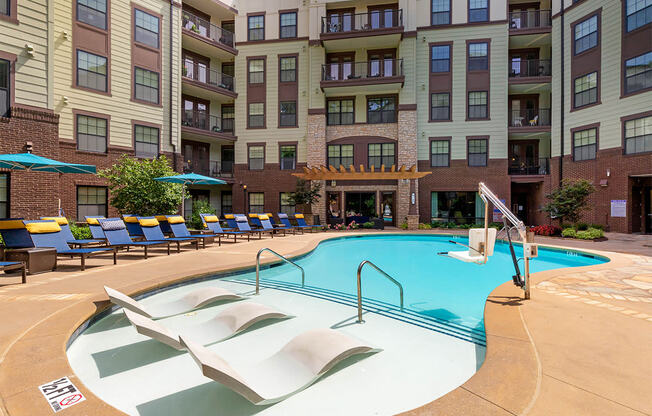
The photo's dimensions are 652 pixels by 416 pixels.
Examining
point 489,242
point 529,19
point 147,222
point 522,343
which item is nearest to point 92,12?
point 147,222

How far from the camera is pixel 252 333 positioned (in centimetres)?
422

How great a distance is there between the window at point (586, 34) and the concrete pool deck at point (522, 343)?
17.4 metres

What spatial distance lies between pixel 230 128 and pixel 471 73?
54.4 ft

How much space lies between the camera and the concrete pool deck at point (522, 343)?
2.19 meters

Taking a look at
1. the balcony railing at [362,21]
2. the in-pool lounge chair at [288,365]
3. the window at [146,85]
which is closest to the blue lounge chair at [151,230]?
the in-pool lounge chair at [288,365]

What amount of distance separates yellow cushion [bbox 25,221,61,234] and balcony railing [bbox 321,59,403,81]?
17681mm

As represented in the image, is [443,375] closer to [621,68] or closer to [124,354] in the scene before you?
[124,354]

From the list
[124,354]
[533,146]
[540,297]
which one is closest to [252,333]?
[124,354]

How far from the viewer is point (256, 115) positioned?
75.0ft

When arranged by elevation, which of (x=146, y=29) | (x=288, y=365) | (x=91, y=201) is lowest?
(x=288, y=365)

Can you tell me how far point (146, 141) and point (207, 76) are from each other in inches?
290

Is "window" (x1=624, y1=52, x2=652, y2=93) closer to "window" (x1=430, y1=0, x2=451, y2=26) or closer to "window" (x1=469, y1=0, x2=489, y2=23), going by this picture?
"window" (x1=469, y1=0, x2=489, y2=23)

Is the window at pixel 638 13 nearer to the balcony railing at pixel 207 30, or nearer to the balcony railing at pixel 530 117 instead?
the balcony railing at pixel 530 117

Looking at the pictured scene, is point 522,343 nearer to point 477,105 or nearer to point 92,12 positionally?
point 92,12
